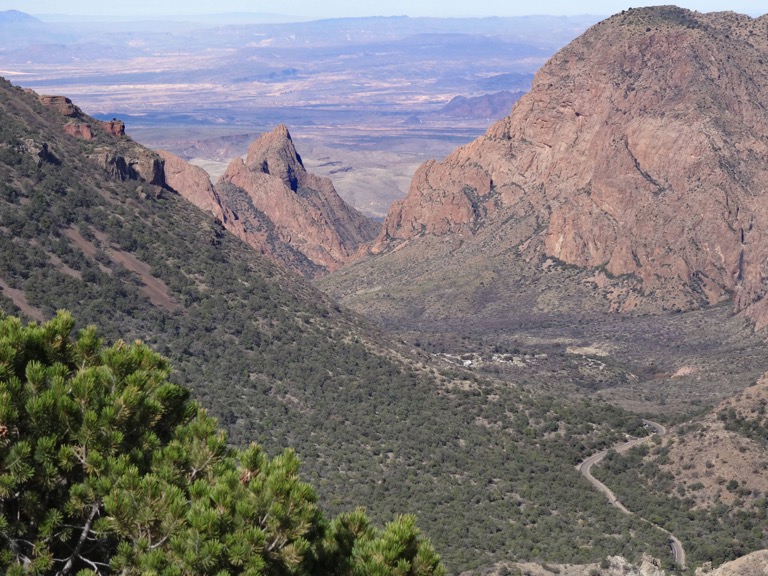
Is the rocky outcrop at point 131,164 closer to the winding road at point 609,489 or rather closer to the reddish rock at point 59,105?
the reddish rock at point 59,105

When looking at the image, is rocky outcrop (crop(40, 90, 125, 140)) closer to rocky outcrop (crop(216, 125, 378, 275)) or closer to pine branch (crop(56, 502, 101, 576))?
rocky outcrop (crop(216, 125, 378, 275))

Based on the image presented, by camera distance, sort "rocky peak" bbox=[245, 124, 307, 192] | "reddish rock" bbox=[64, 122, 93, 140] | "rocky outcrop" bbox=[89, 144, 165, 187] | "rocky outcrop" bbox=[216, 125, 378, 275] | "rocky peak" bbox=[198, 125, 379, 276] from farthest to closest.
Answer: "rocky peak" bbox=[245, 124, 307, 192], "rocky outcrop" bbox=[216, 125, 378, 275], "rocky peak" bbox=[198, 125, 379, 276], "reddish rock" bbox=[64, 122, 93, 140], "rocky outcrop" bbox=[89, 144, 165, 187]

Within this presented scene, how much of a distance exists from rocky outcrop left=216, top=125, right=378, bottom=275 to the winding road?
102357mm

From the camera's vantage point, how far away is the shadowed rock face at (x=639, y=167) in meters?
128

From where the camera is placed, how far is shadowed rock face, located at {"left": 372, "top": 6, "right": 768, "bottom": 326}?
12762 cm

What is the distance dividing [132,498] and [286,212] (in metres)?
164

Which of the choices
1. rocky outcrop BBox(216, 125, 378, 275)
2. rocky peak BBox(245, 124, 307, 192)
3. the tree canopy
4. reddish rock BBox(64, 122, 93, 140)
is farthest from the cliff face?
rocky peak BBox(245, 124, 307, 192)

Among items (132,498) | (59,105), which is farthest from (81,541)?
(59,105)

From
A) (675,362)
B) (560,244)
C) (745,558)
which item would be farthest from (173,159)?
(745,558)

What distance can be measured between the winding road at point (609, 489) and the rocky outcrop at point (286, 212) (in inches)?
4030

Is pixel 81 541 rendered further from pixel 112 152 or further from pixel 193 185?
pixel 193 185

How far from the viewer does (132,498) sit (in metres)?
19.0

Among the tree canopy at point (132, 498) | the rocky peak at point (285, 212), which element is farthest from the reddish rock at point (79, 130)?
the rocky peak at point (285, 212)

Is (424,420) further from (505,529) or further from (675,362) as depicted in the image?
(675,362)
